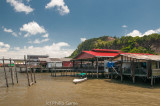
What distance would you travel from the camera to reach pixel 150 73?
17188 millimetres

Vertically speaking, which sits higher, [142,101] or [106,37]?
[106,37]

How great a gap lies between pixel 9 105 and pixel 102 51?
23.2m

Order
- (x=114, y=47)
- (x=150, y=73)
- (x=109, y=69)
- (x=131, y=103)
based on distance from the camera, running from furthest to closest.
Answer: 1. (x=114, y=47)
2. (x=109, y=69)
3. (x=150, y=73)
4. (x=131, y=103)

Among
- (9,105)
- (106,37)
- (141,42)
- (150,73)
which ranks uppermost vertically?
(106,37)

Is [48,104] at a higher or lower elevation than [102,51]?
lower

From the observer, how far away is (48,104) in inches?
444

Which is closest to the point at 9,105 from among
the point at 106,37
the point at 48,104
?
the point at 48,104

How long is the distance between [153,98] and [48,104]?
29.6 feet

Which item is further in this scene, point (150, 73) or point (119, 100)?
point (150, 73)

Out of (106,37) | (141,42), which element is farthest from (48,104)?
(106,37)

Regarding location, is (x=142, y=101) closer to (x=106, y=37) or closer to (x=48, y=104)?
(x=48, y=104)

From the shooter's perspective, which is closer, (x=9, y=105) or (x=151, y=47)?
(x=9, y=105)

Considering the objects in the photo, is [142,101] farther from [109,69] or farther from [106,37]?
[106,37]

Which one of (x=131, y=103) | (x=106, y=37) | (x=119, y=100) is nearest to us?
(x=131, y=103)
